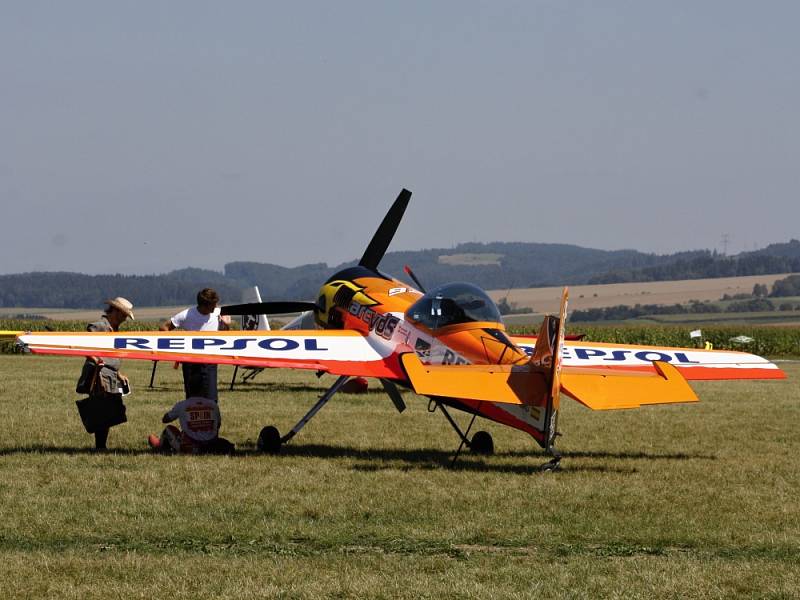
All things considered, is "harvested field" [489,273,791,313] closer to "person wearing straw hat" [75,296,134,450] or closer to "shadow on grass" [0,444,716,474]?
"shadow on grass" [0,444,716,474]

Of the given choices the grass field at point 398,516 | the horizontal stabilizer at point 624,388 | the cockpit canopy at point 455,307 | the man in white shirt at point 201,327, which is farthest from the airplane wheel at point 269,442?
the horizontal stabilizer at point 624,388

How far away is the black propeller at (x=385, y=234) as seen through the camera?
19.1 metres

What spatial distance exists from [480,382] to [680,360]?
3485 mm

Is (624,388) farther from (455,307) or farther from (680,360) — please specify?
(680,360)

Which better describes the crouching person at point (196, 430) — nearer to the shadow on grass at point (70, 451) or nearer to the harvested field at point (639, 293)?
the shadow on grass at point (70, 451)

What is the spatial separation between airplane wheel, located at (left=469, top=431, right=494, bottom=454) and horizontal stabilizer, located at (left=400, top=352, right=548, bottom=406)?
2.17 m

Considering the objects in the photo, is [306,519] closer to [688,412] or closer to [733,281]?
[688,412]

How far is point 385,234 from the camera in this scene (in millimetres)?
19688

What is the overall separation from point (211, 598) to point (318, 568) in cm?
90

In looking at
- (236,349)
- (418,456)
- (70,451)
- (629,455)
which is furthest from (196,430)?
(629,455)

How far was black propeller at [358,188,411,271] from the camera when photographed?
19109 millimetres

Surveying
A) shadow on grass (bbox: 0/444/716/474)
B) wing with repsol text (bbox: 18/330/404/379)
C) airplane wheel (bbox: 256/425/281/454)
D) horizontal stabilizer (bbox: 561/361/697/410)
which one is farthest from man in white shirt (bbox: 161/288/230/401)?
horizontal stabilizer (bbox: 561/361/697/410)

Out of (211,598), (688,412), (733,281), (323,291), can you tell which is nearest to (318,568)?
(211,598)

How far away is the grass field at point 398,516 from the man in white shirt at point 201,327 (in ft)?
2.65
